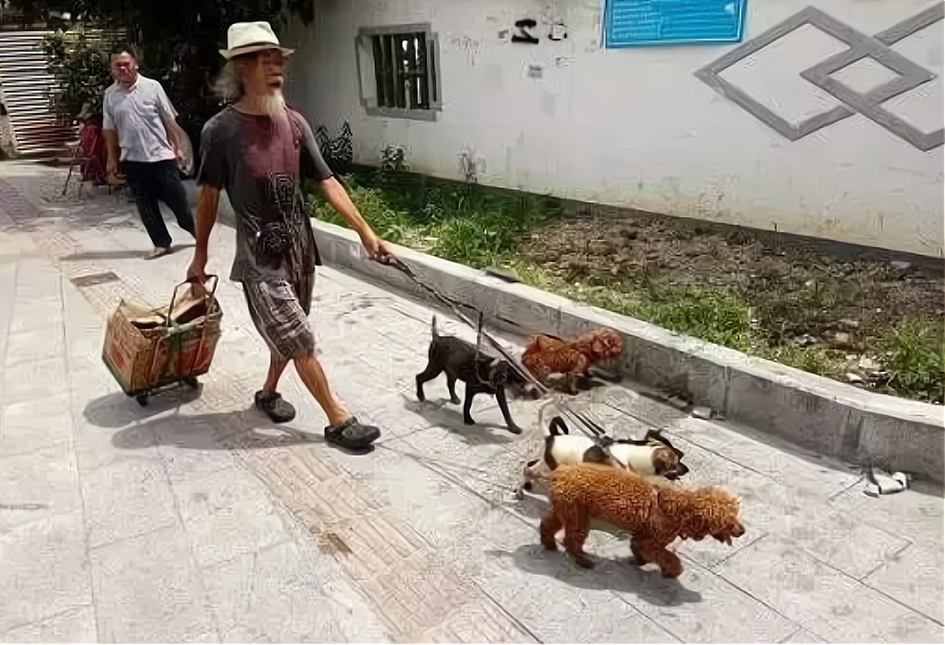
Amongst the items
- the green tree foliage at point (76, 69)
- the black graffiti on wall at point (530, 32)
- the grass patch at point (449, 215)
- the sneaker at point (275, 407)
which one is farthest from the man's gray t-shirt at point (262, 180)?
the green tree foliage at point (76, 69)

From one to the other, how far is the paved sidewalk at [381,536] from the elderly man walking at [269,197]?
18.9 inches

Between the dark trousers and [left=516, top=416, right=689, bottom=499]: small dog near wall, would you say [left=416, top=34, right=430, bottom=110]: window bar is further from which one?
[left=516, top=416, right=689, bottom=499]: small dog near wall

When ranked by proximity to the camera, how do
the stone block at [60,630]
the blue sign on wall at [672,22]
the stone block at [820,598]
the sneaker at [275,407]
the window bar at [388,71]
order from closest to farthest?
the stone block at [820,598]
the stone block at [60,630]
the sneaker at [275,407]
the blue sign on wall at [672,22]
the window bar at [388,71]

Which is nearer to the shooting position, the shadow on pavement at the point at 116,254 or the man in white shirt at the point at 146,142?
the man in white shirt at the point at 146,142

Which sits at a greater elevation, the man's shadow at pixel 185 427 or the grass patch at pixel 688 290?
the grass patch at pixel 688 290

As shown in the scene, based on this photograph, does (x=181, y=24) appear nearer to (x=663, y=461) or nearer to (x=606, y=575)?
(x=663, y=461)

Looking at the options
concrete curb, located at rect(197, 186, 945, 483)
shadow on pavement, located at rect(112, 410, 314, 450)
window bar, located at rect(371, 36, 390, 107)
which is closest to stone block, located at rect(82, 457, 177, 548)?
shadow on pavement, located at rect(112, 410, 314, 450)

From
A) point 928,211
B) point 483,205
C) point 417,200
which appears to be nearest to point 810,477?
point 928,211

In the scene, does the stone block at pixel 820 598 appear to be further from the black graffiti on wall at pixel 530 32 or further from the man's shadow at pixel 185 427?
the black graffiti on wall at pixel 530 32

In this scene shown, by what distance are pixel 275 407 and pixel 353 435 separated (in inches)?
24.3

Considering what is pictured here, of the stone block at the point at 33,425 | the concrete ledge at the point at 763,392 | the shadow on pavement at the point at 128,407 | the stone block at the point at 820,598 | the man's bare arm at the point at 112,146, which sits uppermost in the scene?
the man's bare arm at the point at 112,146

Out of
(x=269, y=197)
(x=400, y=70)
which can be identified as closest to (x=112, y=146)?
(x=400, y=70)

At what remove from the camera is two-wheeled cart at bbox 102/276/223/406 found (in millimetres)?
3992

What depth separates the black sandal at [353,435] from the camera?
Answer: 12.2 ft
